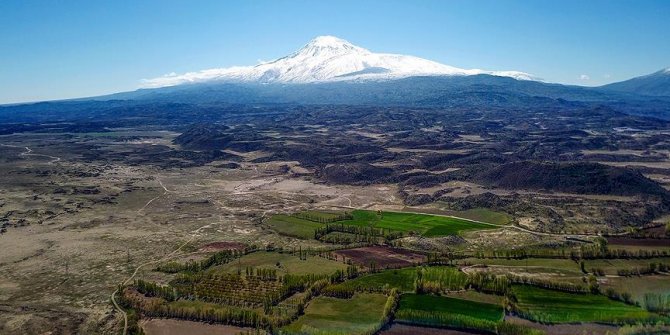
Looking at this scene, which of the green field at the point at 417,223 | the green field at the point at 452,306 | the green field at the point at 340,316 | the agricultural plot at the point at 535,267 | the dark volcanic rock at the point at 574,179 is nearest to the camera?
the green field at the point at 340,316

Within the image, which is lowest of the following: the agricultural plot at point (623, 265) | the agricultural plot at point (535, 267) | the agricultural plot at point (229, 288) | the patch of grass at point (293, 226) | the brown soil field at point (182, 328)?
the brown soil field at point (182, 328)

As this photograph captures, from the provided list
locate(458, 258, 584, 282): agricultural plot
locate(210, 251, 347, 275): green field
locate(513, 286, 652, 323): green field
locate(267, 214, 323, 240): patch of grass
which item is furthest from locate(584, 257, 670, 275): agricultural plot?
locate(267, 214, 323, 240): patch of grass

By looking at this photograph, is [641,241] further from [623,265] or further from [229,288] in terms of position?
[229,288]

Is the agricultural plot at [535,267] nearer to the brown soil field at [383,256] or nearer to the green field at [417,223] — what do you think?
the brown soil field at [383,256]

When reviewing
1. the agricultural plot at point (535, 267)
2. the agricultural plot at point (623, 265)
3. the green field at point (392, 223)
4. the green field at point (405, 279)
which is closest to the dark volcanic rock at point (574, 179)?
the green field at point (392, 223)

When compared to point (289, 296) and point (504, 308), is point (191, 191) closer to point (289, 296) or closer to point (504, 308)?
point (289, 296)

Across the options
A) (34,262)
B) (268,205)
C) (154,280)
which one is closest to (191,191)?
(268,205)

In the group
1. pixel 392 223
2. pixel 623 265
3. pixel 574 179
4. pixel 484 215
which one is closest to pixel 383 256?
pixel 392 223
